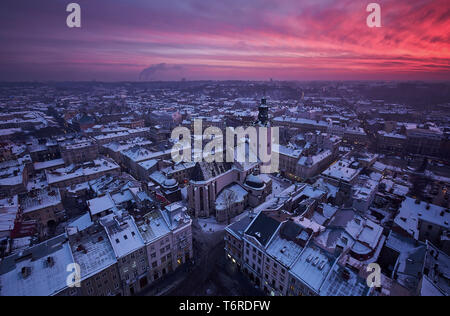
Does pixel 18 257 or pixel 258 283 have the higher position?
pixel 18 257

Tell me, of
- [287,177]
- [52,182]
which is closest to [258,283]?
[287,177]

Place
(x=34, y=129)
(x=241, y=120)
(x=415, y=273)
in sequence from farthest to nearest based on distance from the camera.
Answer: (x=241, y=120) < (x=34, y=129) < (x=415, y=273)

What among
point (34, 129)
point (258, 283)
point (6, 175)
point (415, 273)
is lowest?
point (258, 283)

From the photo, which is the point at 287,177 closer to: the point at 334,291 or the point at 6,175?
the point at 334,291
